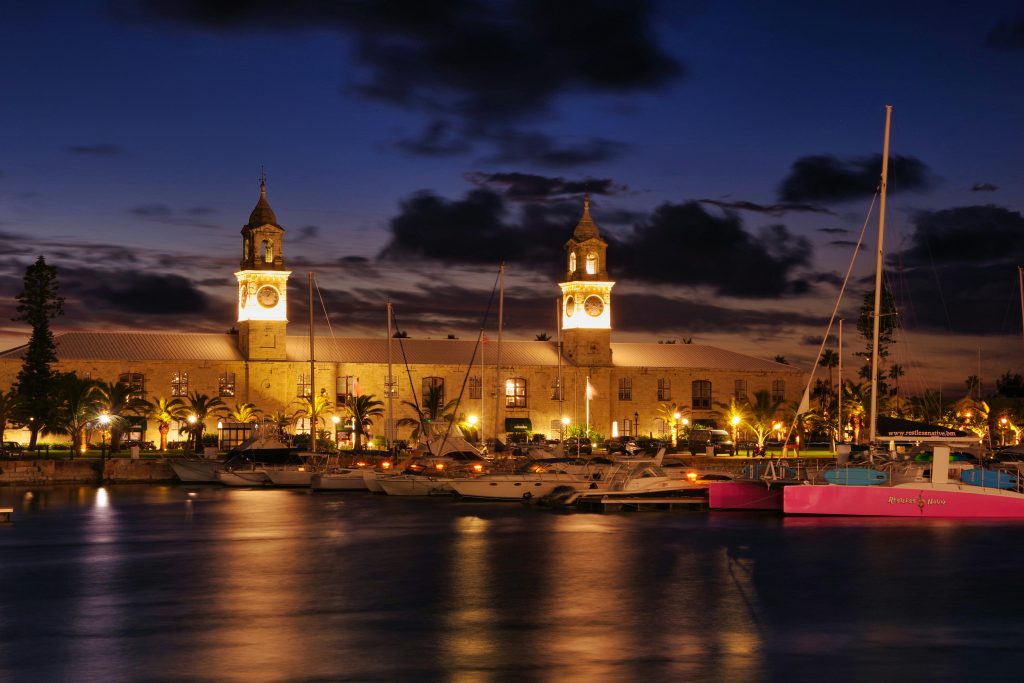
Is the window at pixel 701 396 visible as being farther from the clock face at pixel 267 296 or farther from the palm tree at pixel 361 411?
the clock face at pixel 267 296

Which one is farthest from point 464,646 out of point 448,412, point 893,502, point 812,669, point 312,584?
point 448,412

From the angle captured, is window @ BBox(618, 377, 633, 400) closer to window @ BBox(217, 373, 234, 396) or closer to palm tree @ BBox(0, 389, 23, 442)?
window @ BBox(217, 373, 234, 396)

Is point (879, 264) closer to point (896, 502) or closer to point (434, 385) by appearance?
point (896, 502)

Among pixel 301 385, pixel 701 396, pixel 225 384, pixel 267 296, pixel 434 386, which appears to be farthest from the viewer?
pixel 701 396

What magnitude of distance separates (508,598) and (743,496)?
23640mm

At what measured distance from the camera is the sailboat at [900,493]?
47.0 meters

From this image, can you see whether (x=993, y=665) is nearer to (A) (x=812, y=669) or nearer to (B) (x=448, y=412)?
(A) (x=812, y=669)

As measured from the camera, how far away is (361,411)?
8394 centimetres

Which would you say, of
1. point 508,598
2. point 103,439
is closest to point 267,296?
point 103,439

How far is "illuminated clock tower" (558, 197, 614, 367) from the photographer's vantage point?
97.4 metres

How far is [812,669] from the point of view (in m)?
23.4

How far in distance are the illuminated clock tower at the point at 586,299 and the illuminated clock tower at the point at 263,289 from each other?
71.3 feet

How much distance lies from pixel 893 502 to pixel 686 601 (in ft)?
63.6

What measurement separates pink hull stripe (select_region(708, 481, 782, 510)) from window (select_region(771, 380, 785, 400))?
47.9 m
